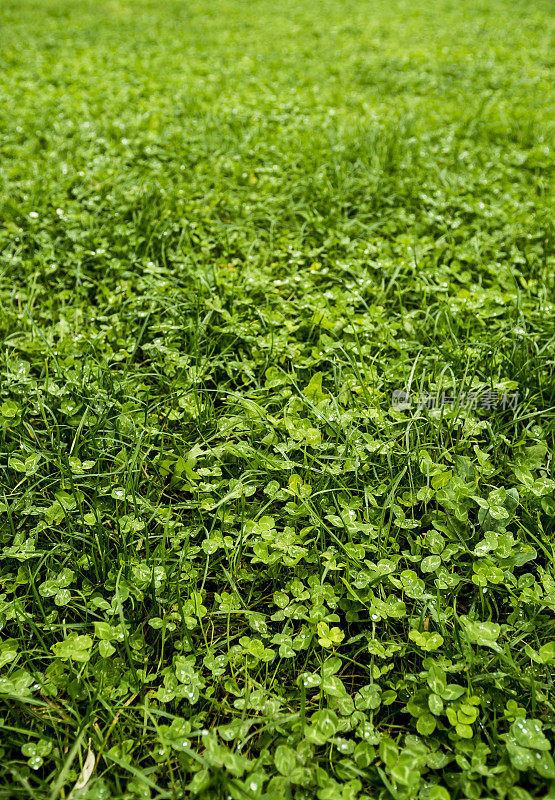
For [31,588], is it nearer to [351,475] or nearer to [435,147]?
[351,475]

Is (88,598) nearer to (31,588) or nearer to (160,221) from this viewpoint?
(31,588)

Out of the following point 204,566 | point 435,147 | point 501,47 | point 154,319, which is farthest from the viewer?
point 501,47

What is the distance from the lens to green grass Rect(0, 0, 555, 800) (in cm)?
162

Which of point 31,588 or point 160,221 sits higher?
point 160,221

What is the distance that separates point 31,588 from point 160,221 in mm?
2306

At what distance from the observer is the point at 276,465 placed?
2.22 m

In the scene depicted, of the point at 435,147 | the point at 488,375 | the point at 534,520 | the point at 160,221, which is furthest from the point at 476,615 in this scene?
the point at 435,147

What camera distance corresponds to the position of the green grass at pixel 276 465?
162 centimetres

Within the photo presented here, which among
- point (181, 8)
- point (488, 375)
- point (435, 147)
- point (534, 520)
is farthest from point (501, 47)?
point (534, 520)

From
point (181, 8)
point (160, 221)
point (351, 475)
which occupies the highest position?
point (181, 8)

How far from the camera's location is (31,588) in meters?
1.93

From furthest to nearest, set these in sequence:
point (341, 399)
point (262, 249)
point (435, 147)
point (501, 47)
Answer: point (501, 47) < point (435, 147) < point (262, 249) < point (341, 399)

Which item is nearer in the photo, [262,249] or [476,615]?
[476,615]

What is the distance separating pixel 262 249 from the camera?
3.47 metres
